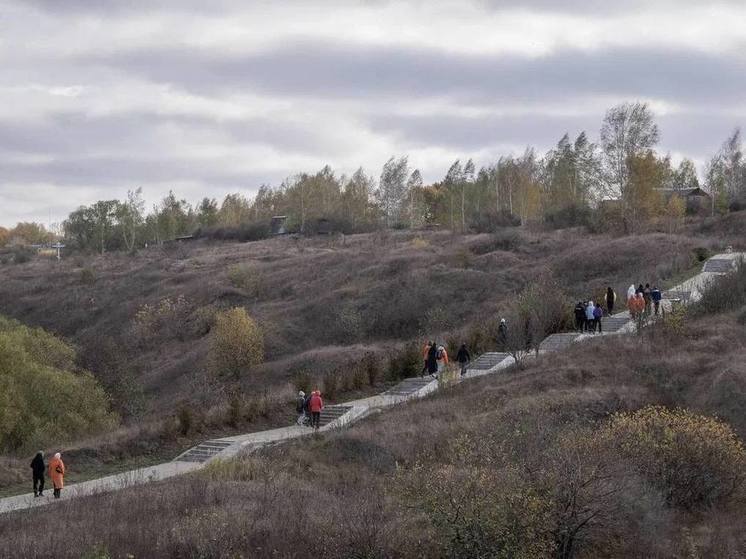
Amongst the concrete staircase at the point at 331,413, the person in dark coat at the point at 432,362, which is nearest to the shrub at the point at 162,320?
the person in dark coat at the point at 432,362

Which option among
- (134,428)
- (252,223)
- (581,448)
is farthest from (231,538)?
(252,223)

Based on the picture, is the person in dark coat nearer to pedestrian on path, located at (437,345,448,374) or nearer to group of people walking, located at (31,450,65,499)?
pedestrian on path, located at (437,345,448,374)

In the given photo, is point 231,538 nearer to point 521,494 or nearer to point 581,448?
point 521,494

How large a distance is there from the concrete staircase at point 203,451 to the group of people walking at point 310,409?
245 cm

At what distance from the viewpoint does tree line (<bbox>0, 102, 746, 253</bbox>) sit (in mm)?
56688

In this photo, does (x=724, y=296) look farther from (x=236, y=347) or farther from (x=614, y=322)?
(x=236, y=347)

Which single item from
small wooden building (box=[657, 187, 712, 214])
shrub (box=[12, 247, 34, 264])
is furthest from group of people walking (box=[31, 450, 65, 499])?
shrub (box=[12, 247, 34, 264])

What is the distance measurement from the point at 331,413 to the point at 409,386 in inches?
160

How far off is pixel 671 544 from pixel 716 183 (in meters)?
70.5

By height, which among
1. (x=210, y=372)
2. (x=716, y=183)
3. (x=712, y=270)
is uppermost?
(x=716, y=183)

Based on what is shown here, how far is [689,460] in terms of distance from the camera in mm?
15539

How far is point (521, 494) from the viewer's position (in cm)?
1153

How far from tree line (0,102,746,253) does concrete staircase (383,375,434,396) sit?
3029cm

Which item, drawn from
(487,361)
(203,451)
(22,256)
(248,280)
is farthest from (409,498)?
(22,256)
